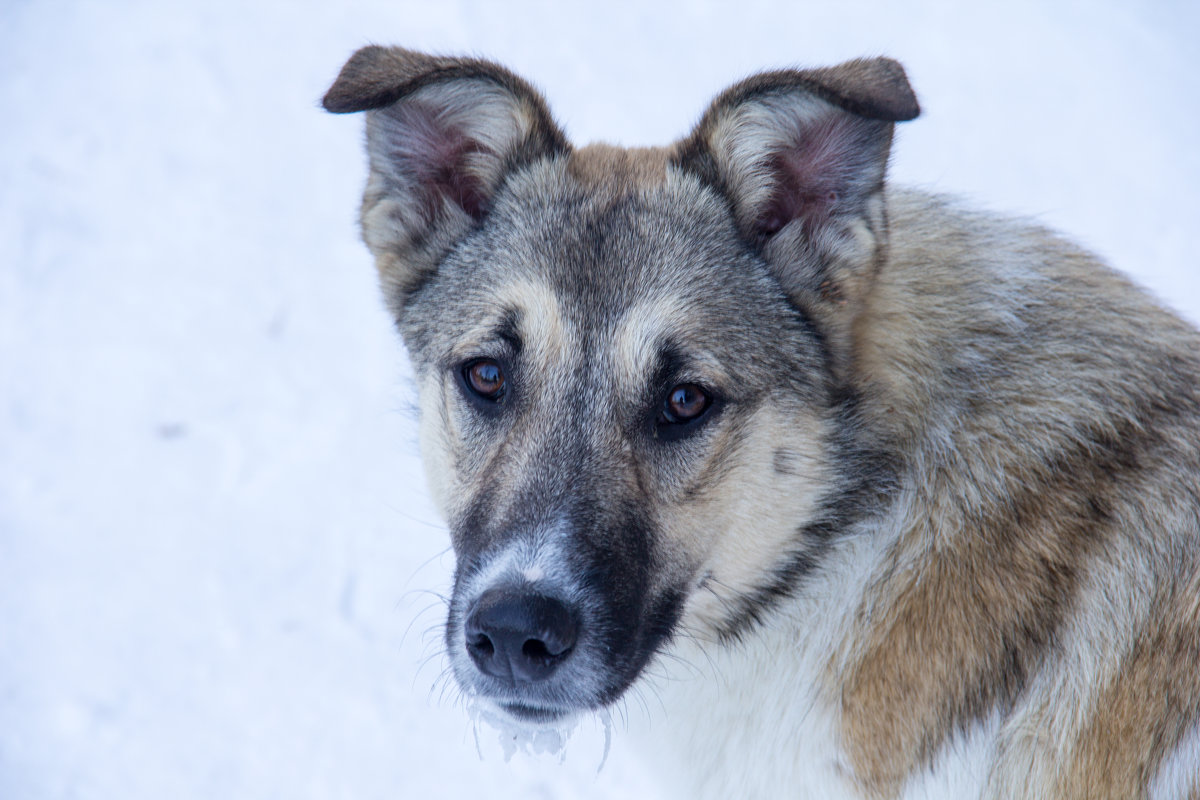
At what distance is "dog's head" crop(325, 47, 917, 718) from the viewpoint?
8.55 feet

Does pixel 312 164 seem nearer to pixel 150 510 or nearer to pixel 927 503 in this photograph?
pixel 150 510

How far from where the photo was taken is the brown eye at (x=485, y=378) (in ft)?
9.68

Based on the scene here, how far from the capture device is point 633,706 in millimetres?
3287

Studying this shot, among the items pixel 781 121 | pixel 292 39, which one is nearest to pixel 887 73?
pixel 781 121

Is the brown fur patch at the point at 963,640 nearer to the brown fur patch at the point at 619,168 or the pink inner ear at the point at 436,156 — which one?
the brown fur patch at the point at 619,168

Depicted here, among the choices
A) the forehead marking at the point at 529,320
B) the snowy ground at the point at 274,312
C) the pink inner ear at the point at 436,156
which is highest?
the pink inner ear at the point at 436,156

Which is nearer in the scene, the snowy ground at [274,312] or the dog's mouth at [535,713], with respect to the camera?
the dog's mouth at [535,713]

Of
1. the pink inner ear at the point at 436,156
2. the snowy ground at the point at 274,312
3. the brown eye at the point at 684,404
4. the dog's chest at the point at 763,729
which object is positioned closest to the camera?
the dog's chest at the point at 763,729

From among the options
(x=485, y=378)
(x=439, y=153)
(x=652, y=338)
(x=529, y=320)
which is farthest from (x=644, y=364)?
(x=439, y=153)

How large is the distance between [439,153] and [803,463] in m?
1.60

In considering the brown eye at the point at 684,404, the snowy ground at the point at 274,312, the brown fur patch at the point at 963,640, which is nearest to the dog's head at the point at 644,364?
the brown eye at the point at 684,404

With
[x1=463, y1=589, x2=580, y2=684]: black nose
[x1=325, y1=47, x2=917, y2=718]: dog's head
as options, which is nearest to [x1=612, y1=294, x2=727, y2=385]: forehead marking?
[x1=325, y1=47, x2=917, y2=718]: dog's head

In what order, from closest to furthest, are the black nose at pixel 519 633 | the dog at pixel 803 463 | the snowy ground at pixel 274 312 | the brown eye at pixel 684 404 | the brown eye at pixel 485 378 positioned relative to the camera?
the black nose at pixel 519 633
the dog at pixel 803 463
the brown eye at pixel 684 404
the brown eye at pixel 485 378
the snowy ground at pixel 274 312

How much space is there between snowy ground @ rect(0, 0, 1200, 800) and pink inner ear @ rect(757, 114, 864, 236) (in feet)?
4.76
